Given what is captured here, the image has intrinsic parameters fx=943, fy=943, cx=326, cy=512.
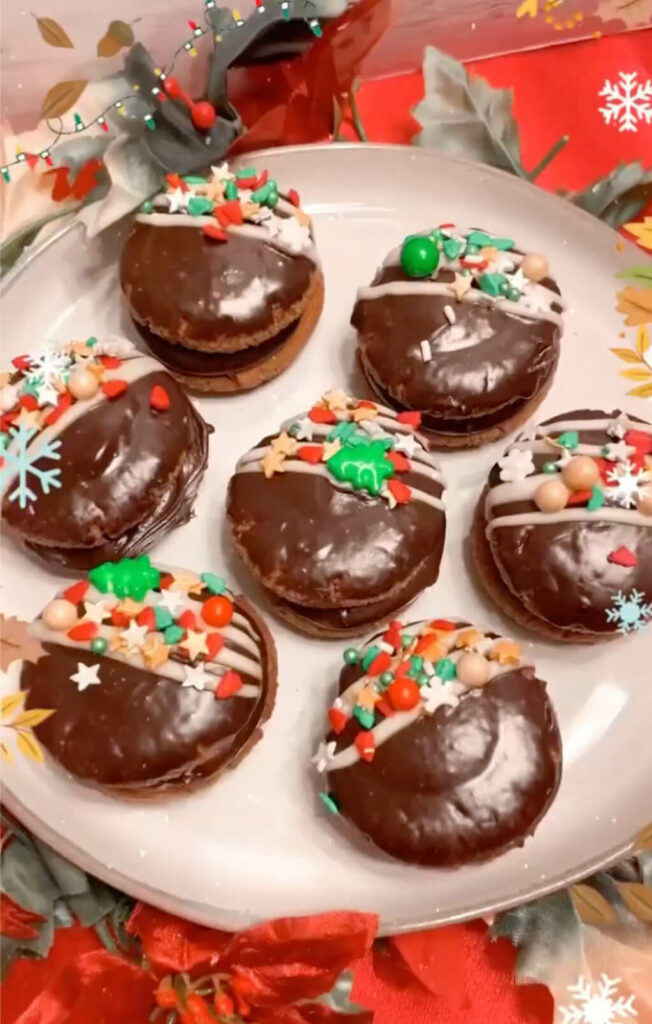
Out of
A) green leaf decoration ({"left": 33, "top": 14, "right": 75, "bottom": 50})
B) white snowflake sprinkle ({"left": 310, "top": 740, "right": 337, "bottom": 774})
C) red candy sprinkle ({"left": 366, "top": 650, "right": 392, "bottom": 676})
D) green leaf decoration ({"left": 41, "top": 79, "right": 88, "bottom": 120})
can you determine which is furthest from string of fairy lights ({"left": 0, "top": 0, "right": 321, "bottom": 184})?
white snowflake sprinkle ({"left": 310, "top": 740, "right": 337, "bottom": 774})

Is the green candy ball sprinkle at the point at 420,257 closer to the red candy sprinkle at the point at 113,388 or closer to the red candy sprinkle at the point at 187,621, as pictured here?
the red candy sprinkle at the point at 113,388

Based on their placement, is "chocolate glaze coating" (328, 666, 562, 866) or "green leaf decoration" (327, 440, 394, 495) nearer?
"chocolate glaze coating" (328, 666, 562, 866)

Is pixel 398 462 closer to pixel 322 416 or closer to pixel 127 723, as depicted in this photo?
pixel 322 416

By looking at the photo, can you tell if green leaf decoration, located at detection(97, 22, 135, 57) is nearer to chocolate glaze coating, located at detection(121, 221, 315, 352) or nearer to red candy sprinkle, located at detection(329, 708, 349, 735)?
chocolate glaze coating, located at detection(121, 221, 315, 352)

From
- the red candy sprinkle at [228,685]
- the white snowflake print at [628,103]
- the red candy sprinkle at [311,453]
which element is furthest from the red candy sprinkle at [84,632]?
the white snowflake print at [628,103]

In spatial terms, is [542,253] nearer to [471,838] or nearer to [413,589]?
[413,589]

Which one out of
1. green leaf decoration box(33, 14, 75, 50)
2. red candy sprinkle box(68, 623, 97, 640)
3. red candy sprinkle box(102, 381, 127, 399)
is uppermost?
green leaf decoration box(33, 14, 75, 50)
